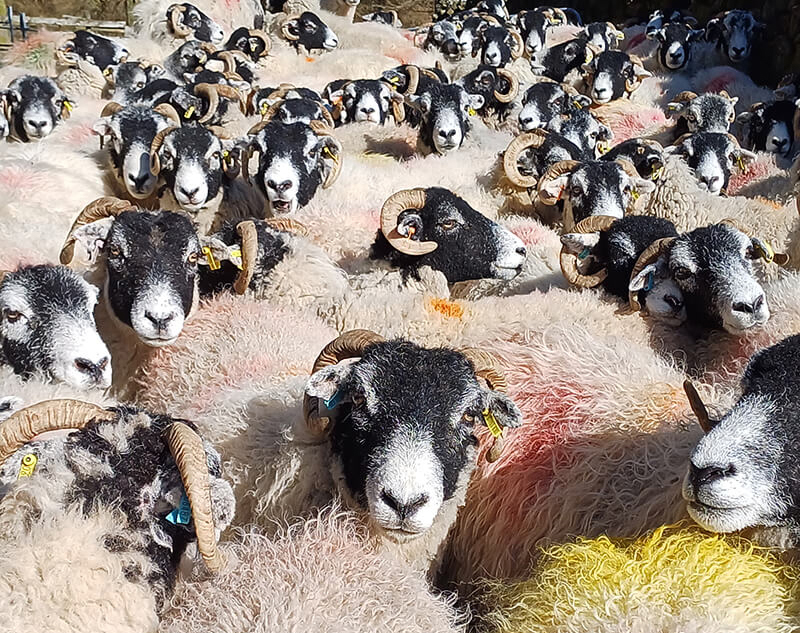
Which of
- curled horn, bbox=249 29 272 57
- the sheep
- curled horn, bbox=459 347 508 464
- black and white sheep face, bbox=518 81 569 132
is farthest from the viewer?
curled horn, bbox=249 29 272 57

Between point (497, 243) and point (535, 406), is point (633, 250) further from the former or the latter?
point (535, 406)

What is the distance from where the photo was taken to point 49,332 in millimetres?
2994

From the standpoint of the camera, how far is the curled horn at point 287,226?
4.35m

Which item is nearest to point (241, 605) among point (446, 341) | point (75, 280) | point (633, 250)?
point (446, 341)

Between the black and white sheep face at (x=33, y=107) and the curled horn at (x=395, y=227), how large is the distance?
4.16 metres

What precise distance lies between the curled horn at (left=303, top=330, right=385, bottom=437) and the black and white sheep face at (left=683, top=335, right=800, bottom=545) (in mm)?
1077

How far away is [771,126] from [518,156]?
3.51m

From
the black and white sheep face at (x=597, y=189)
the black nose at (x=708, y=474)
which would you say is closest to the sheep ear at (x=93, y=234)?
the black nose at (x=708, y=474)

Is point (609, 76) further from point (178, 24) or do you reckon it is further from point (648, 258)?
Result: point (178, 24)

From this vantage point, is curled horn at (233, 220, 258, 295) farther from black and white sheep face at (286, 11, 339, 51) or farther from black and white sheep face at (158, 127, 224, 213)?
black and white sheep face at (286, 11, 339, 51)

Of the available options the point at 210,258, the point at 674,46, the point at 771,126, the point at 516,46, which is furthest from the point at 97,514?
the point at 674,46

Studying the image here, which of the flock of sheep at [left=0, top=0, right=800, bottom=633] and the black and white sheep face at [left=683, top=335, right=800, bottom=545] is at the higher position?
the black and white sheep face at [left=683, top=335, right=800, bottom=545]

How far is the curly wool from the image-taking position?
201 cm

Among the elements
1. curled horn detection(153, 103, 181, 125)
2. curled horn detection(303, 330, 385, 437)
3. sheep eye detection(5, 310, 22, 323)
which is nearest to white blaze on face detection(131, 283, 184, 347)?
sheep eye detection(5, 310, 22, 323)
